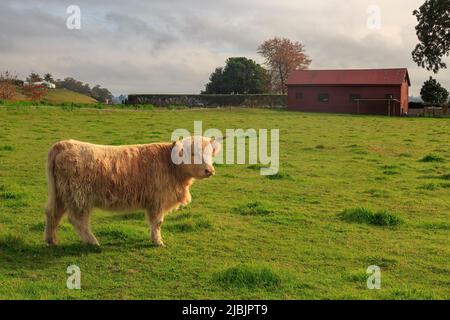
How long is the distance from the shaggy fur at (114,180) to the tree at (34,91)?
157 ft

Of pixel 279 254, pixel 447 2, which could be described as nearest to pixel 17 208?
pixel 279 254

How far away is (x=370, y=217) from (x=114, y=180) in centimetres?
481

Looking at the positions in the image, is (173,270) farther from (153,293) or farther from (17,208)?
(17,208)

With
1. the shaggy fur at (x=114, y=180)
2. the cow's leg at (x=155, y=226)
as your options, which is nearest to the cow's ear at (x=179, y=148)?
the shaggy fur at (x=114, y=180)

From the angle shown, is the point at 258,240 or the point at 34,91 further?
the point at 34,91

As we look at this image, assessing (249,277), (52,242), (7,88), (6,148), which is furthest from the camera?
(7,88)

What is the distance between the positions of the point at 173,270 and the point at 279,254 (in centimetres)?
167

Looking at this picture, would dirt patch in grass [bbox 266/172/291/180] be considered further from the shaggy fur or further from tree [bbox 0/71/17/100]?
tree [bbox 0/71/17/100]

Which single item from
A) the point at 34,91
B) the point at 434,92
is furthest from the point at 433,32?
the point at 34,91

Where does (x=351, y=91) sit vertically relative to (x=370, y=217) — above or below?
above

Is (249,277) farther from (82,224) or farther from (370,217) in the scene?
(370,217)

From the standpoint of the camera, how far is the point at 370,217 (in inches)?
368

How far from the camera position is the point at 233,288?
6.05 meters
